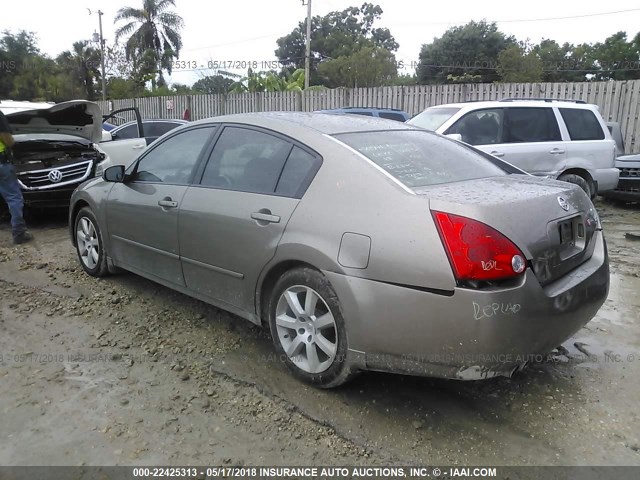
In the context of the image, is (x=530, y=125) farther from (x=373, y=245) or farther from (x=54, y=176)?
(x=54, y=176)

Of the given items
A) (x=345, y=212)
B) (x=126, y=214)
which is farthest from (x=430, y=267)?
(x=126, y=214)

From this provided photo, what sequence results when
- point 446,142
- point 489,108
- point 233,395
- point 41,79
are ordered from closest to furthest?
point 233,395, point 446,142, point 489,108, point 41,79

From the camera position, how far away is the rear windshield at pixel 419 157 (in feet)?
9.30

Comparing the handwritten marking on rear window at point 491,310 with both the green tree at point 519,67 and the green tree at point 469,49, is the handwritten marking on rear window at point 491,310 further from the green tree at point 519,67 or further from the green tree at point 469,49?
the green tree at point 469,49

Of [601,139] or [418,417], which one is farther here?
[601,139]

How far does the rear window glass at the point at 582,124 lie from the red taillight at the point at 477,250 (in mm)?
6252

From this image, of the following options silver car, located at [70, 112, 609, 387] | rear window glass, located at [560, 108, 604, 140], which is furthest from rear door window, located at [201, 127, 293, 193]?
rear window glass, located at [560, 108, 604, 140]

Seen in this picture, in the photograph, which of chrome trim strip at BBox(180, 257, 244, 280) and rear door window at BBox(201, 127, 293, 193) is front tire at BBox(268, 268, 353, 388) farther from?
rear door window at BBox(201, 127, 293, 193)

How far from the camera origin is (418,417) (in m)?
2.66

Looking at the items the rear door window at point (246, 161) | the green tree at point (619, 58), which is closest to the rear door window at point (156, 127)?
the rear door window at point (246, 161)

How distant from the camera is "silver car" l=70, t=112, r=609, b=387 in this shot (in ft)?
7.62

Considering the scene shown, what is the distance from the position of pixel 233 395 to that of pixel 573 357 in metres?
2.16

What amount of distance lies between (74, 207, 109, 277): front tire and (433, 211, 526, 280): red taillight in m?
3.36

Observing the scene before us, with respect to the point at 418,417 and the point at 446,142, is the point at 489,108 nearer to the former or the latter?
the point at 446,142
